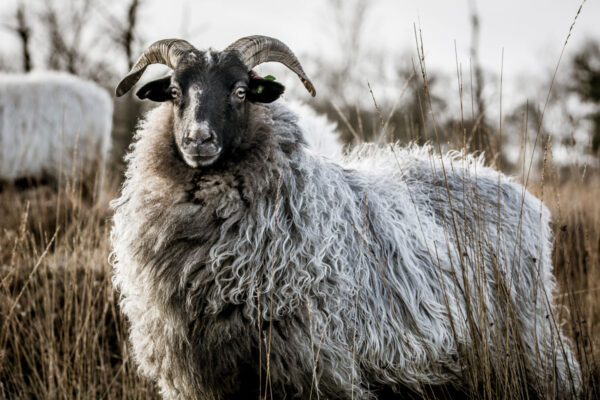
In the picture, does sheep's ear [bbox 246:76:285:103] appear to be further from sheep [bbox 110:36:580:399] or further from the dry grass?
the dry grass

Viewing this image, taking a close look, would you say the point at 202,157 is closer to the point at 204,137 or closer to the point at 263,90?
the point at 204,137

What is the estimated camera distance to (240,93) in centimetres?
278

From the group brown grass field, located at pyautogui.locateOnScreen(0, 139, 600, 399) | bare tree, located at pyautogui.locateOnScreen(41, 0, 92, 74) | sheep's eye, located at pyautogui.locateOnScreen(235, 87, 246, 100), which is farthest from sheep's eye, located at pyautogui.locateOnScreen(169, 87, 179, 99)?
bare tree, located at pyautogui.locateOnScreen(41, 0, 92, 74)

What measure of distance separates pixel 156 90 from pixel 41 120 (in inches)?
232

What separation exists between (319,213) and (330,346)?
750 millimetres

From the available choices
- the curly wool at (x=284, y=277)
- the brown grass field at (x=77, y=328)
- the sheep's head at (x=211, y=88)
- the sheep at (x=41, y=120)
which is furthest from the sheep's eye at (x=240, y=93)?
the sheep at (x=41, y=120)

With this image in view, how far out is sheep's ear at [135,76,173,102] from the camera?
2.98 metres

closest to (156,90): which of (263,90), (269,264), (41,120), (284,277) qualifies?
(263,90)

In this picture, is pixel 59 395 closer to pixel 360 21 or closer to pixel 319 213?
pixel 319 213

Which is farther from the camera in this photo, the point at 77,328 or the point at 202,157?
the point at 77,328

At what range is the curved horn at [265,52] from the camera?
9.56 feet

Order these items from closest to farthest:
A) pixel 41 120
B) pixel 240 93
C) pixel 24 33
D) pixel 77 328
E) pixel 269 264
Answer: pixel 269 264, pixel 240 93, pixel 77 328, pixel 41 120, pixel 24 33

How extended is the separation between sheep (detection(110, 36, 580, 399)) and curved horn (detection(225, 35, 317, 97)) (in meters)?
0.01

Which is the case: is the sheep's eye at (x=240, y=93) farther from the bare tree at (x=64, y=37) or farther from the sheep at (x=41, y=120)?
the bare tree at (x=64, y=37)
